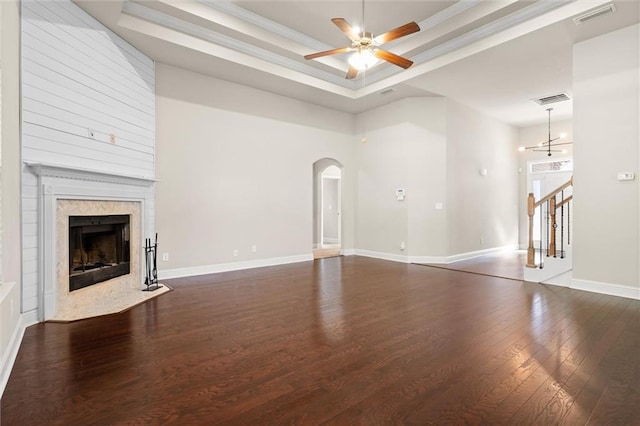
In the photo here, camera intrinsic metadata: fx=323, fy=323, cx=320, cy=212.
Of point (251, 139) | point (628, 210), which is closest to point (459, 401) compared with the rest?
point (628, 210)

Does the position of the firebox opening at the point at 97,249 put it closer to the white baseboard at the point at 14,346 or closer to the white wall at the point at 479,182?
the white baseboard at the point at 14,346

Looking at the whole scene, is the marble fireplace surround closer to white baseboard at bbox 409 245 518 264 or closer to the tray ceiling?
the tray ceiling

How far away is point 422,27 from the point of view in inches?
197

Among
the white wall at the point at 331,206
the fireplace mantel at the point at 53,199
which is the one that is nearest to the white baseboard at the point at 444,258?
the white wall at the point at 331,206

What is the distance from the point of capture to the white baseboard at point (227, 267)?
534 centimetres

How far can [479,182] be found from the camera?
784 cm

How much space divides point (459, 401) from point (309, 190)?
5639 millimetres

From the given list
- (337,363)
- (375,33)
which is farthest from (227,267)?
(375,33)

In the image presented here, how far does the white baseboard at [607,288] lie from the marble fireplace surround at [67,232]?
587cm

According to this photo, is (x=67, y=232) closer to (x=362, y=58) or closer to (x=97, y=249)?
(x=97, y=249)

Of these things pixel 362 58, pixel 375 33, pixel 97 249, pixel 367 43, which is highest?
pixel 375 33

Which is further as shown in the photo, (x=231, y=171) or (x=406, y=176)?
(x=406, y=176)

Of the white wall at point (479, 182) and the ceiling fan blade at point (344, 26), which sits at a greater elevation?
the ceiling fan blade at point (344, 26)

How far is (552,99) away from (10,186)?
904 centimetres
